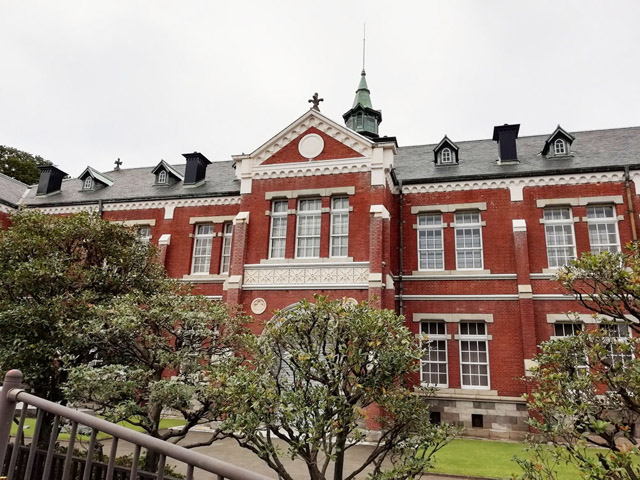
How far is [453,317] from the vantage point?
15797mm

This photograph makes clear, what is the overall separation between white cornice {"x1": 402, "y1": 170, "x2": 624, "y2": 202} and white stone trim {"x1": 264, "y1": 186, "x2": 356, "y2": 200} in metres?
2.93

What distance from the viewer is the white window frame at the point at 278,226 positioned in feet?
52.9

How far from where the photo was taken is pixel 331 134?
16219mm

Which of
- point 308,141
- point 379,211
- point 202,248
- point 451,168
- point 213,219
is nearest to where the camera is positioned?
point 379,211

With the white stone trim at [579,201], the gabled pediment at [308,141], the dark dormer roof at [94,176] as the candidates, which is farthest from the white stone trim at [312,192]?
the dark dormer roof at [94,176]

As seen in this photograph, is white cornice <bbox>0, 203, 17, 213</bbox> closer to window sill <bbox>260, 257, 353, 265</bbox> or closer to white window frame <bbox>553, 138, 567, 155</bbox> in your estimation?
window sill <bbox>260, 257, 353, 265</bbox>

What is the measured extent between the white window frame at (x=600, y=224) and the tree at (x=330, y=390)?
1198cm

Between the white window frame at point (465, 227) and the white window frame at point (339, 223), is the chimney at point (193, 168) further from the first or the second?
the white window frame at point (465, 227)

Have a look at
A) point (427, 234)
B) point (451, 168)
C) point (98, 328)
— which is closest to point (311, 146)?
point (427, 234)

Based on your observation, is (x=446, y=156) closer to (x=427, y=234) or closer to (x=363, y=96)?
(x=427, y=234)

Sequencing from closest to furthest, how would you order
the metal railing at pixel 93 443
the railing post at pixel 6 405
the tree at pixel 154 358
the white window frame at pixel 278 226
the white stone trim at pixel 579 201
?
1. the metal railing at pixel 93 443
2. the railing post at pixel 6 405
3. the tree at pixel 154 358
4. the white stone trim at pixel 579 201
5. the white window frame at pixel 278 226

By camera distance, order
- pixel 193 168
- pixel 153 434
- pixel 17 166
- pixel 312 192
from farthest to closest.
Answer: pixel 17 166, pixel 193 168, pixel 312 192, pixel 153 434

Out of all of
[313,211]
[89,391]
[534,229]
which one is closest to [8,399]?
[89,391]

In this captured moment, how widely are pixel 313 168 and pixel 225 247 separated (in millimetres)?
5787
